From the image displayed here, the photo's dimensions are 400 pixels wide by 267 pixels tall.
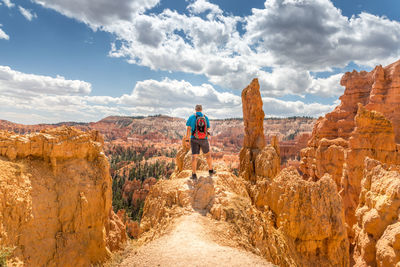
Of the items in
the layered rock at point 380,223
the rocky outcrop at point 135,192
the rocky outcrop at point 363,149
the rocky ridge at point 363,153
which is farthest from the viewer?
the rocky outcrop at point 135,192

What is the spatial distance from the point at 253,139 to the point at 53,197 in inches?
453

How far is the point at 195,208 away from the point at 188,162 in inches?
226

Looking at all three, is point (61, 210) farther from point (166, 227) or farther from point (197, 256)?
point (197, 256)

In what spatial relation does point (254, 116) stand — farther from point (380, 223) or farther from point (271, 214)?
point (380, 223)

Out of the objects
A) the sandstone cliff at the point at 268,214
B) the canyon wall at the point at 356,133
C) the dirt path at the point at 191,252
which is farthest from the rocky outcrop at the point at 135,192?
the dirt path at the point at 191,252

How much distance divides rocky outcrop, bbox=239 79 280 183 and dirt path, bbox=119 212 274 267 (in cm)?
1046

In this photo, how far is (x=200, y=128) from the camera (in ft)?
19.9

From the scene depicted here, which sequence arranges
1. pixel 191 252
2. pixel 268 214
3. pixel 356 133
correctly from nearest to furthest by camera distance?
1. pixel 191 252
2. pixel 268 214
3. pixel 356 133

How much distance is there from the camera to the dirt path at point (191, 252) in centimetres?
336

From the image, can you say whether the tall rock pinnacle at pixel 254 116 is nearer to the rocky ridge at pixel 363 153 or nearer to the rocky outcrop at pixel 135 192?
the rocky ridge at pixel 363 153

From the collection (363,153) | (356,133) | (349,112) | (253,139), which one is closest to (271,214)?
(253,139)

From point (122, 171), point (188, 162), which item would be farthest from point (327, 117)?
point (122, 171)

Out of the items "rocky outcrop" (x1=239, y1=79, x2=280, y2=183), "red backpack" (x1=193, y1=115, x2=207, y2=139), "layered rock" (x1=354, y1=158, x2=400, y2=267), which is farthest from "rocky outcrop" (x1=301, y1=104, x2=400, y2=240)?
"red backpack" (x1=193, y1=115, x2=207, y2=139)

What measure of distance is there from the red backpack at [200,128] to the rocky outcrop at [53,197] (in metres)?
4.96
